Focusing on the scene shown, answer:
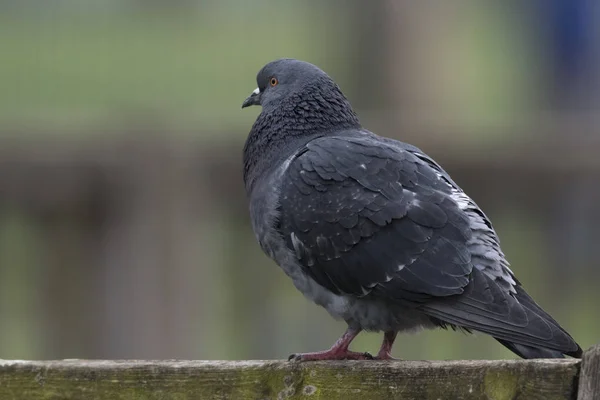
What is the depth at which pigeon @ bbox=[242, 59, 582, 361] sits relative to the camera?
3.94 metres

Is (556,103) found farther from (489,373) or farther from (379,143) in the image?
(489,373)

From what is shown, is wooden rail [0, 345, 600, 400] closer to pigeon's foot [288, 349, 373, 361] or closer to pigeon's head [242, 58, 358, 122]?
pigeon's foot [288, 349, 373, 361]

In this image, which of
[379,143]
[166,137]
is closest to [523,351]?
[379,143]

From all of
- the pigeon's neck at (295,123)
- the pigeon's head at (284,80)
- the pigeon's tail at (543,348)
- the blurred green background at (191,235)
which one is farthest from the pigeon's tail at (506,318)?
the blurred green background at (191,235)

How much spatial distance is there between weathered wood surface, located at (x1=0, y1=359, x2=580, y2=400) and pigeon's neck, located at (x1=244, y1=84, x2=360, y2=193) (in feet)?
5.27

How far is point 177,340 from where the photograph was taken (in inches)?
263

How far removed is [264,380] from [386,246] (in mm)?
1052

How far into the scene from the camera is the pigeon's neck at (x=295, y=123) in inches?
190

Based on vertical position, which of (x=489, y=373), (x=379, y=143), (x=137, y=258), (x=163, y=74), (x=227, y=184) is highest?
(x=379, y=143)

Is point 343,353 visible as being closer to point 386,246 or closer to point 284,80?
point 386,246

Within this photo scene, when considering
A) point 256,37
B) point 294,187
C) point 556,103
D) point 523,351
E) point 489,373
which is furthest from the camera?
point 256,37

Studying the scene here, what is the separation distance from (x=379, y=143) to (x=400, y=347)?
2752mm

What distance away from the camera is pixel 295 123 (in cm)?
488

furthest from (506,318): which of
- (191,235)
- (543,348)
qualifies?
(191,235)
